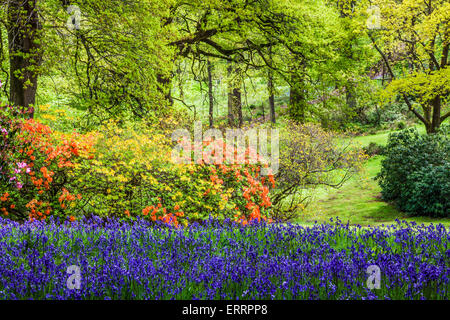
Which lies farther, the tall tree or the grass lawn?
the tall tree

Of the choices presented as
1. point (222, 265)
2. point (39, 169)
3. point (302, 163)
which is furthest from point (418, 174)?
point (222, 265)

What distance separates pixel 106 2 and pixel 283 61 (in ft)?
24.4

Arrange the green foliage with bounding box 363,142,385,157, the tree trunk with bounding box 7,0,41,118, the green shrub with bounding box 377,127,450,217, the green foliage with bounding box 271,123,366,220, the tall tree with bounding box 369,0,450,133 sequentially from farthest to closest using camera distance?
the green foliage with bounding box 363,142,385,157
the tall tree with bounding box 369,0,450,133
the green shrub with bounding box 377,127,450,217
the green foliage with bounding box 271,123,366,220
the tree trunk with bounding box 7,0,41,118

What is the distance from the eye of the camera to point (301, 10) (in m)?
12.9

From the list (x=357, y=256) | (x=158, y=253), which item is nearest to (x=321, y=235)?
(x=357, y=256)

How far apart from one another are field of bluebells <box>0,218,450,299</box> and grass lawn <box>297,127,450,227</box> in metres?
7.39

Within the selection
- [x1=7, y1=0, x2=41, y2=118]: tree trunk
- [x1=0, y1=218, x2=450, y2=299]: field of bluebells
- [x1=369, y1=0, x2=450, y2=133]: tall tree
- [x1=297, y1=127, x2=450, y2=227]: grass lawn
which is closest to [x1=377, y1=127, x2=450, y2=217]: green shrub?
[x1=297, y1=127, x2=450, y2=227]: grass lawn

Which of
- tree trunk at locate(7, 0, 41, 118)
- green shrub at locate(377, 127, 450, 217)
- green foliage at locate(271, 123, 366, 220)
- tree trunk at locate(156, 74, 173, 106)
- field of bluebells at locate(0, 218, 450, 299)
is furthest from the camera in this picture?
green shrub at locate(377, 127, 450, 217)

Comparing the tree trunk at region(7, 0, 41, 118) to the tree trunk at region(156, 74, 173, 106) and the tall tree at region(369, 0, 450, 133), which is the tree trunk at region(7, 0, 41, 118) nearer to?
the tree trunk at region(156, 74, 173, 106)

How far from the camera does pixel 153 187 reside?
25.4ft

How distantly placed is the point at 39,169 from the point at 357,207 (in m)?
11.2

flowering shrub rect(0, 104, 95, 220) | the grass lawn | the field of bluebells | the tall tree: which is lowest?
the grass lawn

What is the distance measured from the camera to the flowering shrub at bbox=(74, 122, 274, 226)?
7633 millimetres
